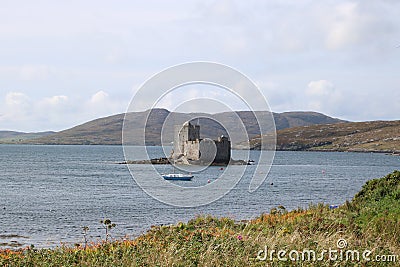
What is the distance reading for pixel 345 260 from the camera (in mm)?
10352

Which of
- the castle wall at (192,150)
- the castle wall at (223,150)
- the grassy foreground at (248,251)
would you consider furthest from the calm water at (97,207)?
the castle wall at (223,150)

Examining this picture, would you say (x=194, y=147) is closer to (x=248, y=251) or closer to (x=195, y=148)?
(x=195, y=148)

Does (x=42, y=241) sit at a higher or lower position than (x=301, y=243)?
lower

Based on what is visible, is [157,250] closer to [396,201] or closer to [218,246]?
[218,246]

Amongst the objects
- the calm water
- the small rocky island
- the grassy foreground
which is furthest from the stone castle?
the grassy foreground

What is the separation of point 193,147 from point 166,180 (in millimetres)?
19166

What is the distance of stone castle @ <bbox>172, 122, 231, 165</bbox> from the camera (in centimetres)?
9700

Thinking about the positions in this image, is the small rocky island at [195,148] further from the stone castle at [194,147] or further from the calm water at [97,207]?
the calm water at [97,207]

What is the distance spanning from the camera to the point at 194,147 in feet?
317

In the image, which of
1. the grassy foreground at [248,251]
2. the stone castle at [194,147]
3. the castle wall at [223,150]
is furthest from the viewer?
the castle wall at [223,150]

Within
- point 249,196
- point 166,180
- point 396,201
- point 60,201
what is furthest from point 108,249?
point 166,180

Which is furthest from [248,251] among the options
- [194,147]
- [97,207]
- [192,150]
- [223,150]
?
[223,150]

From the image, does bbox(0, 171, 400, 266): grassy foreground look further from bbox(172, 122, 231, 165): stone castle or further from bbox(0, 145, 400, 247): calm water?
bbox(172, 122, 231, 165): stone castle

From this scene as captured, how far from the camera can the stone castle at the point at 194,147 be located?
318 ft
